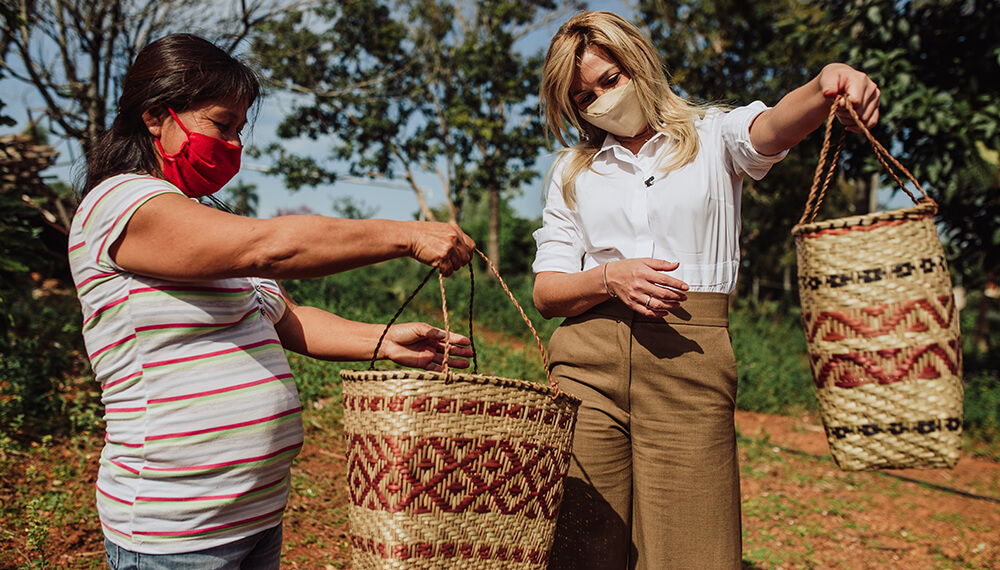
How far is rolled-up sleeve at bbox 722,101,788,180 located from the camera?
68.6 inches

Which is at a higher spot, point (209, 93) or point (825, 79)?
point (825, 79)

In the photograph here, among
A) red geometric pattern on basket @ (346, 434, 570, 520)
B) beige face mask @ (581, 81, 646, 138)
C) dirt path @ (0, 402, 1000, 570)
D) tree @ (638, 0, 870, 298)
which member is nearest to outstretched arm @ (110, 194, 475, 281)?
red geometric pattern on basket @ (346, 434, 570, 520)

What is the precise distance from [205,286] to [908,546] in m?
4.49

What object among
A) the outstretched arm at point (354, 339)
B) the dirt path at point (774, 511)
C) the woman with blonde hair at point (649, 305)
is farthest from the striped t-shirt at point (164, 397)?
the dirt path at point (774, 511)

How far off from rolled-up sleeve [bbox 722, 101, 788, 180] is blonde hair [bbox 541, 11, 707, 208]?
0.09 m

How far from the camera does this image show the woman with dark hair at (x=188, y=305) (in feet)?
3.91

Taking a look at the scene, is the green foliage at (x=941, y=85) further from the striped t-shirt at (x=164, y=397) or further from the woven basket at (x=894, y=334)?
the striped t-shirt at (x=164, y=397)

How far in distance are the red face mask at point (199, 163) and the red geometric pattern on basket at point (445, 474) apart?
613 millimetres

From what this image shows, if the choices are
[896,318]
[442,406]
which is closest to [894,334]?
[896,318]

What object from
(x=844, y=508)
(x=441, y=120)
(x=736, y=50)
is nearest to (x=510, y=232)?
(x=441, y=120)

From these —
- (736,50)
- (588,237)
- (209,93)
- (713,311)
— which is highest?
(736,50)

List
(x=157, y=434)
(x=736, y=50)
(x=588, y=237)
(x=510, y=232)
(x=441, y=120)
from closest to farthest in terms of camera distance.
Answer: (x=157, y=434), (x=588, y=237), (x=736, y=50), (x=441, y=120), (x=510, y=232)

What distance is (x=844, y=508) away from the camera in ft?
15.6

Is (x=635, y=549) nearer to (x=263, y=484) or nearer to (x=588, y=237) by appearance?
(x=588, y=237)
